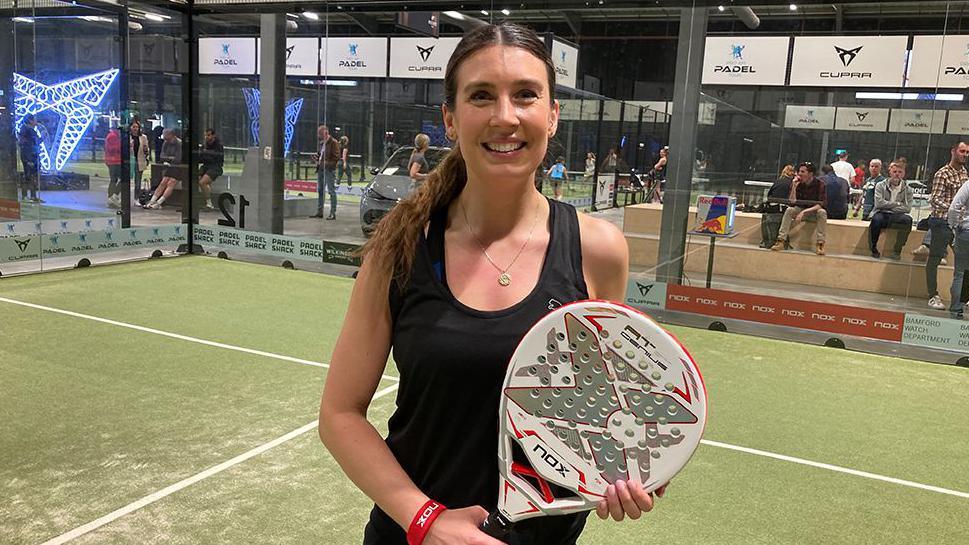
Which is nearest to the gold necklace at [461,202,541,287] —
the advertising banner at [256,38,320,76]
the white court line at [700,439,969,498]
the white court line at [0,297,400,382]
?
the white court line at [700,439,969,498]

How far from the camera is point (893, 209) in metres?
7.04

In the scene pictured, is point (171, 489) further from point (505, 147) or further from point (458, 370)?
point (505, 147)

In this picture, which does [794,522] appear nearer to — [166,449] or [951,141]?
[166,449]

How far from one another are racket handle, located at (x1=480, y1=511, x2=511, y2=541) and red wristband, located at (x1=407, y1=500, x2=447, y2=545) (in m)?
0.07

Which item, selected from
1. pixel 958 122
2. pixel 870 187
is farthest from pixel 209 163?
pixel 958 122

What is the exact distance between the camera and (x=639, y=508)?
1.01 metres

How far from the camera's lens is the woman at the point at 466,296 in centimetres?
117

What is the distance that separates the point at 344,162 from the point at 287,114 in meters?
0.94

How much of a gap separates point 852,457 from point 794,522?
101 centimetres

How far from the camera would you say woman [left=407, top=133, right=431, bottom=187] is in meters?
8.96

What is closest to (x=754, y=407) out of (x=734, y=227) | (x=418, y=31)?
(x=734, y=227)

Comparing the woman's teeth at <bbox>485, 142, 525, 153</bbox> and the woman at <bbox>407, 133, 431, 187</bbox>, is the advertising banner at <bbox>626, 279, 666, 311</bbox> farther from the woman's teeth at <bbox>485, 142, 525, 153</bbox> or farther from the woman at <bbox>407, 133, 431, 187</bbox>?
the woman's teeth at <bbox>485, 142, 525, 153</bbox>

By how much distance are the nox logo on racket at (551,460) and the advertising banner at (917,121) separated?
6949mm

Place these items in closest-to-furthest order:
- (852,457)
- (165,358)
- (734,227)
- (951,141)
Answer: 1. (852,457)
2. (165,358)
3. (951,141)
4. (734,227)
